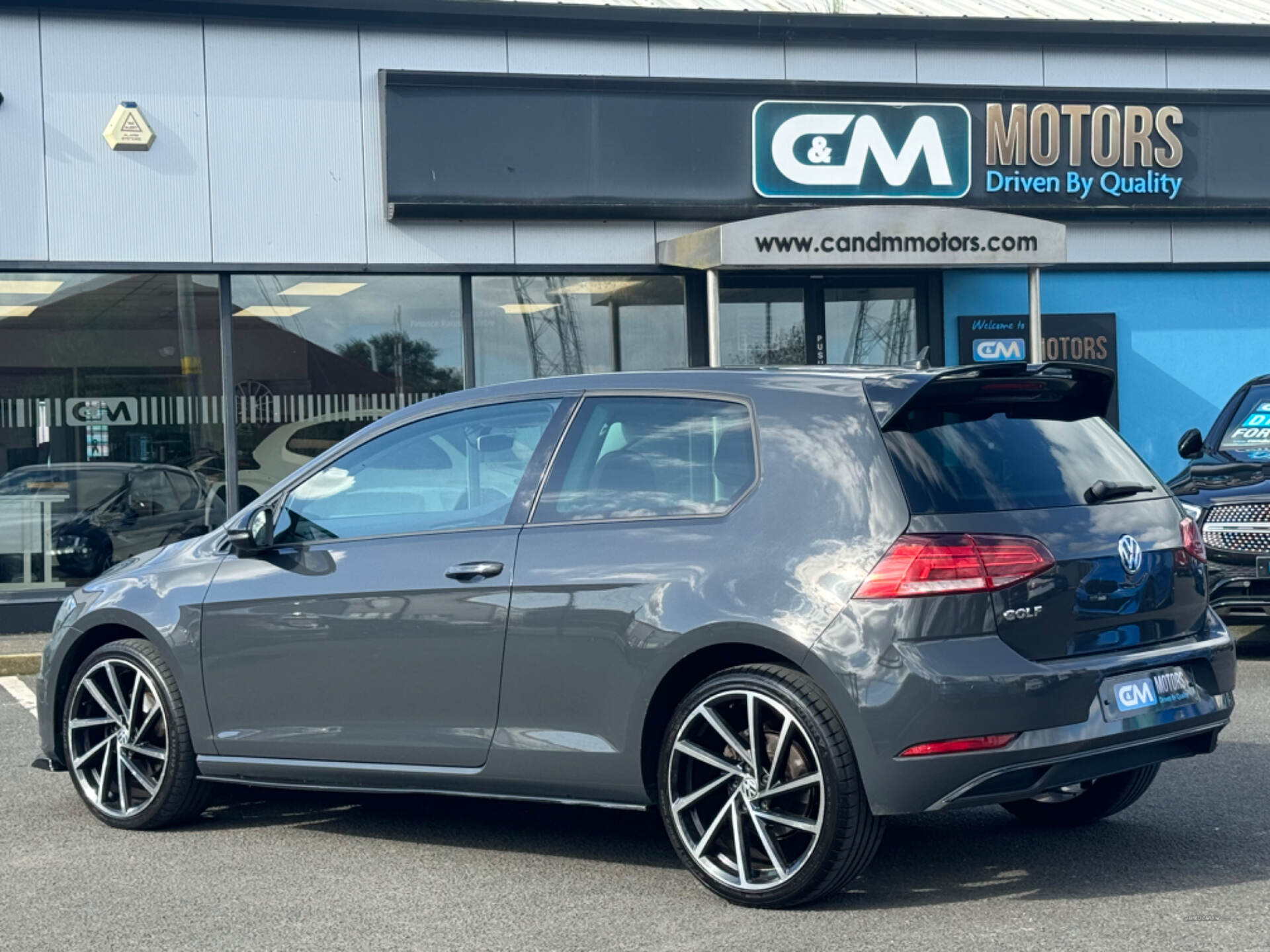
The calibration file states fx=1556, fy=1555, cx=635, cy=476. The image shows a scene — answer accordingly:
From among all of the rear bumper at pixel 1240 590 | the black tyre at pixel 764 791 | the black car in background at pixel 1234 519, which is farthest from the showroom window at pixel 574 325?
the black tyre at pixel 764 791

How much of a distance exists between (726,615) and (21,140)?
965 cm

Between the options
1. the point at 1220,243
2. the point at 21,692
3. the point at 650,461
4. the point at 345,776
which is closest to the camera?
the point at 650,461

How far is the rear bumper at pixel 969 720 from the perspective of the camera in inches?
173

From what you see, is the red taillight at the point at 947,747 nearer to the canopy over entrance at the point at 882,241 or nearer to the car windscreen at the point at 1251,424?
the car windscreen at the point at 1251,424

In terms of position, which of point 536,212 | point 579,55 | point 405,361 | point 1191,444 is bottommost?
point 1191,444

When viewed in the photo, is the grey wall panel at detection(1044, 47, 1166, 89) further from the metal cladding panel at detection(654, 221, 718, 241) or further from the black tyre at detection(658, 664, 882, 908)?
the black tyre at detection(658, 664, 882, 908)

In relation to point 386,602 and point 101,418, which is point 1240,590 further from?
point 101,418

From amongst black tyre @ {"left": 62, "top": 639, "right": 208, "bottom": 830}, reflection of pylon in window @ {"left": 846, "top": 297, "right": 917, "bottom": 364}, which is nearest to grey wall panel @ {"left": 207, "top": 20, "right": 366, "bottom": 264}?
reflection of pylon in window @ {"left": 846, "top": 297, "right": 917, "bottom": 364}

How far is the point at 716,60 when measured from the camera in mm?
13625

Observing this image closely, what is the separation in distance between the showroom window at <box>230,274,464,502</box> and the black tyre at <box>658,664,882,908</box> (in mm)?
8664

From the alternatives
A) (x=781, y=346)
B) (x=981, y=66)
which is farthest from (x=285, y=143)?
(x=981, y=66)

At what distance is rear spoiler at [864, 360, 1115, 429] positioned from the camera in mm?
4770

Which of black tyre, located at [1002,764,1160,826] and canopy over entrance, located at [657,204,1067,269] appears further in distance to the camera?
canopy over entrance, located at [657,204,1067,269]

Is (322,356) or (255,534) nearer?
(255,534)
